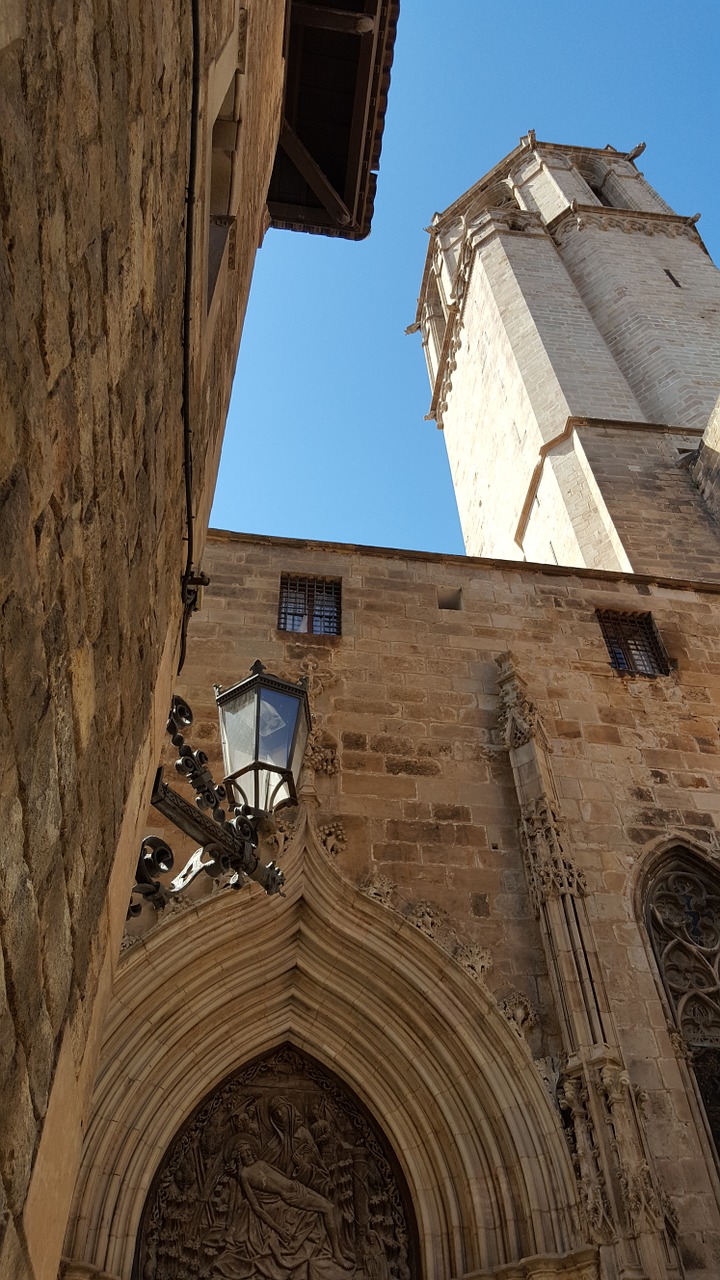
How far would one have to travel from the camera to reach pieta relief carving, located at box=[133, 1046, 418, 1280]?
5.06 m

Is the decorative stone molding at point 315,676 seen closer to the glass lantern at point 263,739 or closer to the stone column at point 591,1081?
the stone column at point 591,1081

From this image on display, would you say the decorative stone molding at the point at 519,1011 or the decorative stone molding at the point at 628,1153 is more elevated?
the decorative stone molding at the point at 519,1011

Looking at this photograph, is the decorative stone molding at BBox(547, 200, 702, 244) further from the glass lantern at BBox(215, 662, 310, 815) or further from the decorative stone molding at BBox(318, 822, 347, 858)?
the glass lantern at BBox(215, 662, 310, 815)

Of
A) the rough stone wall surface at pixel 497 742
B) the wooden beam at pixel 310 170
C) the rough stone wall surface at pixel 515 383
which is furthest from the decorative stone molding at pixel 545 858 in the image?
the rough stone wall surface at pixel 515 383

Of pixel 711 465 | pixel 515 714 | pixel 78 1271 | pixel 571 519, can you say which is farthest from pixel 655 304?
pixel 78 1271

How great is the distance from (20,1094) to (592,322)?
18.5 meters

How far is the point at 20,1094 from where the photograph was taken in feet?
6.48

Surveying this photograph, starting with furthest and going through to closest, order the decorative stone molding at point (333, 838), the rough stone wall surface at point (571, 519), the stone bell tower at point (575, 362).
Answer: the stone bell tower at point (575, 362) < the rough stone wall surface at point (571, 519) < the decorative stone molding at point (333, 838)

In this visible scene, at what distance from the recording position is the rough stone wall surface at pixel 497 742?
19.5ft

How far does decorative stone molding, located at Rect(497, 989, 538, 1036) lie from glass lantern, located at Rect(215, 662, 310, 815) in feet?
8.26

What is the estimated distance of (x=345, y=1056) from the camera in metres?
5.77

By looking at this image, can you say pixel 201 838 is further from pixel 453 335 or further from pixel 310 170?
pixel 453 335

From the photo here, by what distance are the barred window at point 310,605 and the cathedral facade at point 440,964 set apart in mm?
24

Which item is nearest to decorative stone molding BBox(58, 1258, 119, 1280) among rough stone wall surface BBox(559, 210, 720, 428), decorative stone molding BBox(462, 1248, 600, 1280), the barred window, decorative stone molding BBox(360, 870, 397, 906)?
decorative stone molding BBox(462, 1248, 600, 1280)
